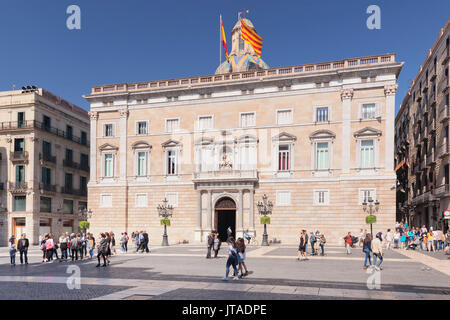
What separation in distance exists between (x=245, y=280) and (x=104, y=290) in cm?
523

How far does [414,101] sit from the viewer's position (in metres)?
56.0

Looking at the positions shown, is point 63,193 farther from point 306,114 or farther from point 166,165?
point 306,114

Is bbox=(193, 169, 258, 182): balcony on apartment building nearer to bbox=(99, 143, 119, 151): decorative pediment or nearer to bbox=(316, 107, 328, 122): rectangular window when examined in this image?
bbox=(316, 107, 328, 122): rectangular window

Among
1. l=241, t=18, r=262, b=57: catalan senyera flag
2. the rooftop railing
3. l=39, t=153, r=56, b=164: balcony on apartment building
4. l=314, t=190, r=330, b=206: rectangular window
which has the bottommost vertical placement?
l=314, t=190, r=330, b=206: rectangular window

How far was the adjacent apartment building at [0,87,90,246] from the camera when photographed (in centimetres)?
4625

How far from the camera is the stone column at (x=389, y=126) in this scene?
36.2 metres

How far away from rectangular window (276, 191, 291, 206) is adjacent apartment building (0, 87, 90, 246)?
26024 mm

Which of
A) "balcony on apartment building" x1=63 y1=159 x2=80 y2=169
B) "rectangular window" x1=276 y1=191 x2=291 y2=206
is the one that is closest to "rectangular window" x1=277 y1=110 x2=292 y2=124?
"rectangular window" x1=276 y1=191 x2=291 y2=206

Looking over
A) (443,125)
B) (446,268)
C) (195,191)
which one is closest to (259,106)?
(195,191)

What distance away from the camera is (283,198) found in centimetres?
3906

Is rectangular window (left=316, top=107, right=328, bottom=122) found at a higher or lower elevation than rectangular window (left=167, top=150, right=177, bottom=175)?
higher

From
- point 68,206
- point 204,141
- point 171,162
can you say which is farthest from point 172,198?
point 68,206

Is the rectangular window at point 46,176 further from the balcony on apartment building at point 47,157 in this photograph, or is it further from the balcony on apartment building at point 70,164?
the balcony on apartment building at point 70,164

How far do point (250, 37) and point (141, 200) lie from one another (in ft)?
66.0
